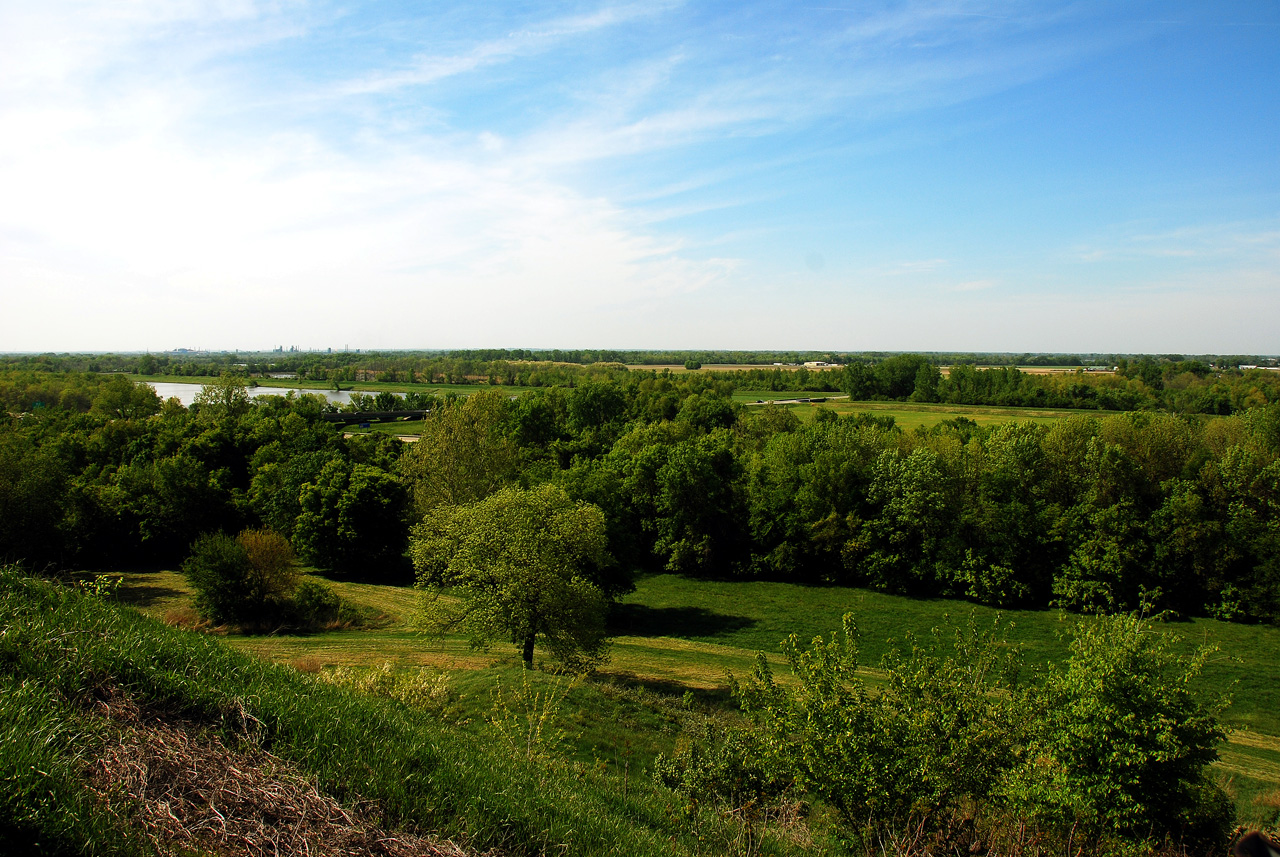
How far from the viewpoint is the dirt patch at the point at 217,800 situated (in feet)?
15.2

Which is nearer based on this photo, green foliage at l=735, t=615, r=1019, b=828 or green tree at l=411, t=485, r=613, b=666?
green foliage at l=735, t=615, r=1019, b=828

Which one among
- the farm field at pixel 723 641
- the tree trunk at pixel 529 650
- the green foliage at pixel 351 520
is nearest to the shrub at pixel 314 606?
the farm field at pixel 723 641

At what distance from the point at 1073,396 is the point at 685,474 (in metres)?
80.7

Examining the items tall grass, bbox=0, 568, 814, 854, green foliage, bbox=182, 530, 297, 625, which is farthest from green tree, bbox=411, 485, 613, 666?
tall grass, bbox=0, 568, 814, 854

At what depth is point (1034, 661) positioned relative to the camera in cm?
3120

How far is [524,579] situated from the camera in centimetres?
2422

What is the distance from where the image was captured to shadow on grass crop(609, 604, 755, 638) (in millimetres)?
36344

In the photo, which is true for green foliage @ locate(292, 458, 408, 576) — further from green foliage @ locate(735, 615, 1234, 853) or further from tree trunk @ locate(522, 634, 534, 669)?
green foliage @ locate(735, 615, 1234, 853)

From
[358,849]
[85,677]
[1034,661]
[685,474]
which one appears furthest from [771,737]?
[685,474]

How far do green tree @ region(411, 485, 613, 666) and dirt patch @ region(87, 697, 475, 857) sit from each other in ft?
61.4

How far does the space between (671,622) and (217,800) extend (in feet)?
115

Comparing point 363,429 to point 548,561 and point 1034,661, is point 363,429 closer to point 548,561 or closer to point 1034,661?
point 548,561

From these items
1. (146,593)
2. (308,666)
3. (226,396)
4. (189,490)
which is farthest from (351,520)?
(226,396)

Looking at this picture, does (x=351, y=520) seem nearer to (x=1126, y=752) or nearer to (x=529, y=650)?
(x=529, y=650)
